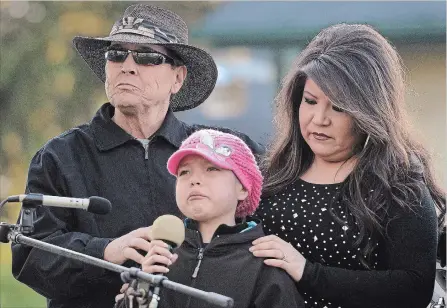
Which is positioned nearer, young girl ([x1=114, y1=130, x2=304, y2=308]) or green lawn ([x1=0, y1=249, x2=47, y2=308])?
young girl ([x1=114, y1=130, x2=304, y2=308])

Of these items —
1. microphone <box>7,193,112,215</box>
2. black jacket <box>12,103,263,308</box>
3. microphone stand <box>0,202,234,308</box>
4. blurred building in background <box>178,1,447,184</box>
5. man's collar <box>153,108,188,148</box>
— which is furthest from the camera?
blurred building in background <box>178,1,447,184</box>

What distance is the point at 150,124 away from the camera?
15.1 feet

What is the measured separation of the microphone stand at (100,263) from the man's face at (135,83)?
82 centimetres

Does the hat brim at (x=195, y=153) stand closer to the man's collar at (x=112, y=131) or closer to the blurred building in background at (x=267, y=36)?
the man's collar at (x=112, y=131)

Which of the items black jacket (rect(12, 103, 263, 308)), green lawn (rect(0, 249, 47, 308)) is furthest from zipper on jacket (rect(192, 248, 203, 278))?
green lawn (rect(0, 249, 47, 308))

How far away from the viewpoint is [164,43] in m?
4.57

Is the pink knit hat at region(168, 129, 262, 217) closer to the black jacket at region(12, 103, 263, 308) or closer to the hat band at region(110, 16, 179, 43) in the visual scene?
the black jacket at region(12, 103, 263, 308)

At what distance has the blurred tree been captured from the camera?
32.6 feet

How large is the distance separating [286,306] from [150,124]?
1109 mm

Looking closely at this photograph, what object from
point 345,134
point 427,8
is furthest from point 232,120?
point 345,134

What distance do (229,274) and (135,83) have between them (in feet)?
3.23

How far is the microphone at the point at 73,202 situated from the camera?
12.0 feet

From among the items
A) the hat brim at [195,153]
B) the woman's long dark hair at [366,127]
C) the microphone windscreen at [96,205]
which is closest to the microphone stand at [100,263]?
the microphone windscreen at [96,205]

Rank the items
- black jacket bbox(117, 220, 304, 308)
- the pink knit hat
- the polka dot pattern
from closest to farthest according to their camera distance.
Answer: black jacket bbox(117, 220, 304, 308) < the pink knit hat < the polka dot pattern
